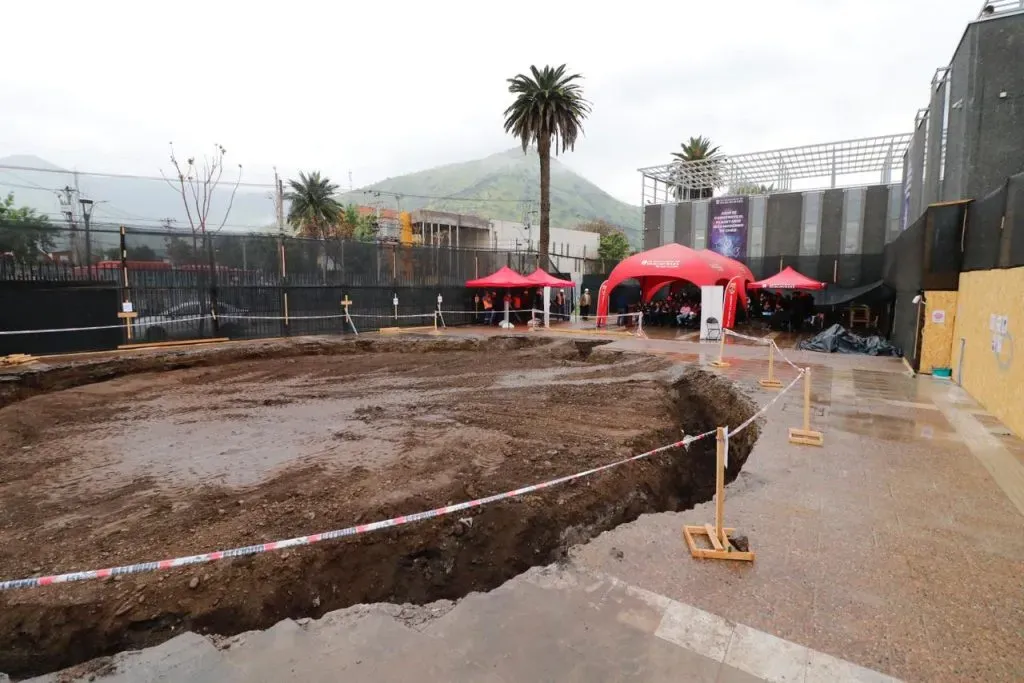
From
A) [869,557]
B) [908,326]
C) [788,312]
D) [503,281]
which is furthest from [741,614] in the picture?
[788,312]

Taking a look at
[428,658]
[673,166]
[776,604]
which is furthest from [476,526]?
[673,166]

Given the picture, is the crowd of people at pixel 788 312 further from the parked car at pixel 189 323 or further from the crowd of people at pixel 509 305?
the parked car at pixel 189 323

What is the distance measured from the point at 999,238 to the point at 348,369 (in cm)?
1351

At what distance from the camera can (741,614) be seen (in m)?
3.34

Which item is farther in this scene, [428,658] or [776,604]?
[776,604]

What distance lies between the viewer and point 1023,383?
7.23 metres

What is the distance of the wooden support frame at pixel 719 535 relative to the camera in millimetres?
4012

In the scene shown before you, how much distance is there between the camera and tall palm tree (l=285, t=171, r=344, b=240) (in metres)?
50.0

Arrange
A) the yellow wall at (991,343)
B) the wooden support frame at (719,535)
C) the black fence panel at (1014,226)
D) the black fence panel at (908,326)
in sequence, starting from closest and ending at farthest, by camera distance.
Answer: the wooden support frame at (719,535) → the yellow wall at (991,343) → the black fence panel at (1014,226) → the black fence panel at (908,326)

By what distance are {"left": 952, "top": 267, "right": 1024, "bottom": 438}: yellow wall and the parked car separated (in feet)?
60.3

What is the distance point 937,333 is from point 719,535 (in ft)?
35.9

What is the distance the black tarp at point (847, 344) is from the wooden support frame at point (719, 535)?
1413 cm

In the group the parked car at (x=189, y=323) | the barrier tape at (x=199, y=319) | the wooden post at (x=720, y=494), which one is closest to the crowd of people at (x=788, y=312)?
the barrier tape at (x=199, y=319)

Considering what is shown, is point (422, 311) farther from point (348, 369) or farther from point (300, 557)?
point (300, 557)
